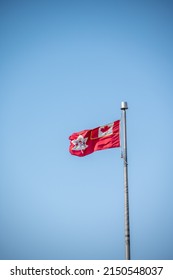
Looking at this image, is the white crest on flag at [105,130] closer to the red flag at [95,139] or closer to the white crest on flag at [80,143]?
the red flag at [95,139]

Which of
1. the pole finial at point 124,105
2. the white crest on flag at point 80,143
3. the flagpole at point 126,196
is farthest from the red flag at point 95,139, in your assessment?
the pole finial at point 124,105

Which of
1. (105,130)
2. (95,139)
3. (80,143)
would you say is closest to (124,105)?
(105,130)

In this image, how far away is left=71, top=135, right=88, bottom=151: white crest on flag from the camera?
2108 centimetres

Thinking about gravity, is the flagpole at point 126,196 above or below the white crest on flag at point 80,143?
below

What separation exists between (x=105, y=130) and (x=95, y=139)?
0.70 metres

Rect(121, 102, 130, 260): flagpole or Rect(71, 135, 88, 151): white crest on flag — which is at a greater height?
Rect(71, 135, 88, 151): white crest on flag

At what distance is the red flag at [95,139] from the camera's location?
20.3 meters

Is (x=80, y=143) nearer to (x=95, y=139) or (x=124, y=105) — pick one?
(x=95, y=139)

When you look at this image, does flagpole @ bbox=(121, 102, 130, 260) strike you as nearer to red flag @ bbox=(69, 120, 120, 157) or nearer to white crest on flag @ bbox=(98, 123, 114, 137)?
red flag @ bbox=(69, 120, 120, 157)

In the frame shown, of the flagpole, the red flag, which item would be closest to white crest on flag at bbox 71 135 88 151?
the red flag

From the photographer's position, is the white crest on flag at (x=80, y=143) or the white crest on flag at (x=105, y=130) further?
the white crest on flag at (x=80, y=143)
